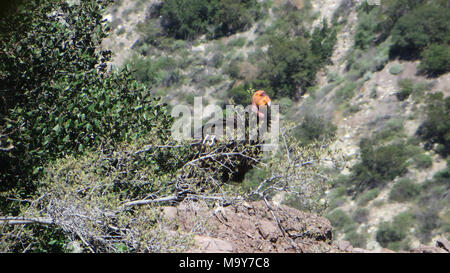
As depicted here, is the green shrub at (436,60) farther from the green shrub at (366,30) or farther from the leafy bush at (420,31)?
the green shrub at (366,30)

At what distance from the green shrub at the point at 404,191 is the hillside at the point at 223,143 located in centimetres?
6

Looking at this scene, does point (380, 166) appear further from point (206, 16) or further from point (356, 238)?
point (206, 16)

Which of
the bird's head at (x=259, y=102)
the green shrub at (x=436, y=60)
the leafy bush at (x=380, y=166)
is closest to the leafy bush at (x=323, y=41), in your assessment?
the green shrub at (x=436, y=60)

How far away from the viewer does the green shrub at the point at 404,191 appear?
16344 mm

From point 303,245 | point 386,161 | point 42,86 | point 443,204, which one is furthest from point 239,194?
point 386,161

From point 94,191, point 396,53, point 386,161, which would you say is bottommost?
point 386,161

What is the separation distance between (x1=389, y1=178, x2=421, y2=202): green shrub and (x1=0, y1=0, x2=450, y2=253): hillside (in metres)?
0.06

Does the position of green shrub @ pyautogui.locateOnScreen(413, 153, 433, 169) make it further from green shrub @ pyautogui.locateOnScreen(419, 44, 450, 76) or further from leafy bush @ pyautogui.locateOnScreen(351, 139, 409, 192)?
green shrub @ pyautogui.locateOnScreen(419, 44, 450, 76)

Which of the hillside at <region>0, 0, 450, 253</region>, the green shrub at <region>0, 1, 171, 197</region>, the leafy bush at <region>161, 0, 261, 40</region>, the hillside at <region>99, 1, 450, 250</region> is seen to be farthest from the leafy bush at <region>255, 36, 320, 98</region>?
the green shrub at <region>0, 1, 171, 197</region>

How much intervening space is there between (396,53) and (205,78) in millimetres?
12057

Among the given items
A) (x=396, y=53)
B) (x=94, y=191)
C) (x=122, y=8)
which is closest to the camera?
(x=94, y=191)

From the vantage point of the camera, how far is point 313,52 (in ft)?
95.2

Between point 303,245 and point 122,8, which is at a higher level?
point 303,245
